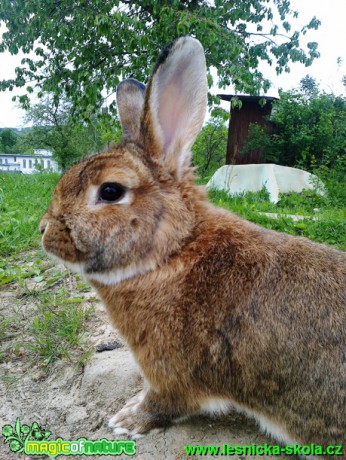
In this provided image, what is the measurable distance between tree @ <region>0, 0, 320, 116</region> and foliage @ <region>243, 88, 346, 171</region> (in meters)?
2.92

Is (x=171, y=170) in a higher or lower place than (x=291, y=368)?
higher

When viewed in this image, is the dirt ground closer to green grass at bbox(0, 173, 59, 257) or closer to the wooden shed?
green grass at bbox(0, 173, 59, 257)

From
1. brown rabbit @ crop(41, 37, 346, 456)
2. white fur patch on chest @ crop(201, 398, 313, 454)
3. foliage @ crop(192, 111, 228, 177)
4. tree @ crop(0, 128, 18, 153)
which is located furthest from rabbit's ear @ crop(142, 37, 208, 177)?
tree @ crop(0, 128, 18, 153)

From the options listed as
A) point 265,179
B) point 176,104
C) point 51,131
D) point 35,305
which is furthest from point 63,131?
point 176,104

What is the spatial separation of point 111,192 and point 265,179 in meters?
10.5

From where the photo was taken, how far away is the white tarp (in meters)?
11.6

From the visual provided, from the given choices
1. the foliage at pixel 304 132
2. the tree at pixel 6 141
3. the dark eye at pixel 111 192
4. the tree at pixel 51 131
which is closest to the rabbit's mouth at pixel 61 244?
the dark eye at pixel 111 192

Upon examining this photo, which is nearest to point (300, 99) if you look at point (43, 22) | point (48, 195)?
point (43, 22)

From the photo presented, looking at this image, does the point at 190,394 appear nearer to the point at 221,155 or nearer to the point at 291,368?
the point at 291,368

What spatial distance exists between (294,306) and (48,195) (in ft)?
19.8

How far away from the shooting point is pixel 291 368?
5.05 feet

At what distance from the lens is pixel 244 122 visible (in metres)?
15.5

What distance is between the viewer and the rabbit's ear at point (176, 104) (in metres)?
1.81

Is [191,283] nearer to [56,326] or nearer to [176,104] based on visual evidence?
[176,104]
